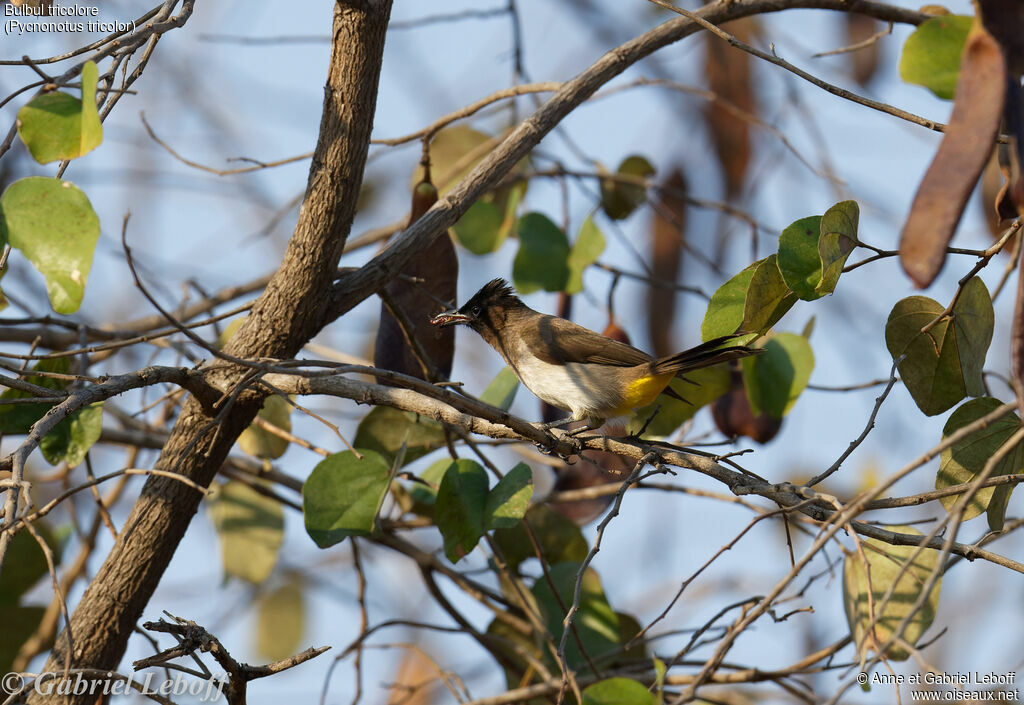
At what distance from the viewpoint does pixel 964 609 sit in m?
5.88

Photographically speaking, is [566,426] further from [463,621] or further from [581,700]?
[581,700]

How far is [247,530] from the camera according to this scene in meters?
3.16

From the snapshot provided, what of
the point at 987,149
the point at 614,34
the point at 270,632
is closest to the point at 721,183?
the point at 614,34

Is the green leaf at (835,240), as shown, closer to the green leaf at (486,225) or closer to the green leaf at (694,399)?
the green leaf at (694,399)

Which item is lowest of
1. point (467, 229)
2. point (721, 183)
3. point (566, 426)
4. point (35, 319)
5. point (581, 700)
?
point (581, 700)

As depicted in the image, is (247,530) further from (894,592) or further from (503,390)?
(894,592)

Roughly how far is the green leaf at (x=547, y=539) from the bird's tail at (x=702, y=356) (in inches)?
25.3

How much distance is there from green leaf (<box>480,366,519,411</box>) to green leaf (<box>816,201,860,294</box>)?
4.22 feet

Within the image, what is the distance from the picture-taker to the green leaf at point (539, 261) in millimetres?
3512

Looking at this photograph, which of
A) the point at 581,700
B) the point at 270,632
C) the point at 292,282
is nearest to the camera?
the point at 581,700

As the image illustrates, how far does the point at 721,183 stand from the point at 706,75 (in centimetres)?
82

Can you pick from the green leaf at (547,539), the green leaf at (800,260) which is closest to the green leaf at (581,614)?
the green leaf at (547,539)

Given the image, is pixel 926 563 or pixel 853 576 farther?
pixel 853 576

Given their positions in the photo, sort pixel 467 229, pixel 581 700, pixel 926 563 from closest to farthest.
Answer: pixel 581 700, pixel 926 563, pixel 467 229
